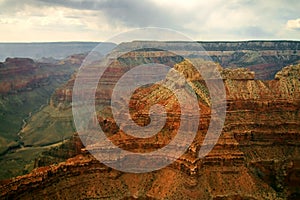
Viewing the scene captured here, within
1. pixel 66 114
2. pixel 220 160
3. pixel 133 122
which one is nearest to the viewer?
pixel 220 160

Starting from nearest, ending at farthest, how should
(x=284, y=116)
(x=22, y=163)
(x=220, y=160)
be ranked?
(x=220, y=160), (x=284, y=116), (x=22, y=163)

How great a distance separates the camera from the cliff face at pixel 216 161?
54.0 meters

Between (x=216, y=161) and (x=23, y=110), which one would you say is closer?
(x=216, y=161)

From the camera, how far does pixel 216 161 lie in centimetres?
5866

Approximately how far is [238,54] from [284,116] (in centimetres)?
13116

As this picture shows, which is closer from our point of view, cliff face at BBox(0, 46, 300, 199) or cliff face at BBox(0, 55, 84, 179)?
cliff face at BBox(0, 46, 300, 199)

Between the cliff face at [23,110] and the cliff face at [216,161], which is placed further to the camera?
the cliff face at [23,110]

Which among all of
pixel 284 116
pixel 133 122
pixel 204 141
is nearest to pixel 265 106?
pixel 284 116

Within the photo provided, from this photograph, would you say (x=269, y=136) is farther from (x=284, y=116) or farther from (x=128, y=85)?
(x=128, y=85)

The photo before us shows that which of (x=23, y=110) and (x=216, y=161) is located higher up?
(x=216, y=161)

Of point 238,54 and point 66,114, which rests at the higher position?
point 238,54

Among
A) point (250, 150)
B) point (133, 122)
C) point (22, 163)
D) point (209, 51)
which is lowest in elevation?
point (22, 163)

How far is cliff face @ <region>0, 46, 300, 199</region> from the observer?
5400cm

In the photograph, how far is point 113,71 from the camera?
141 meters
